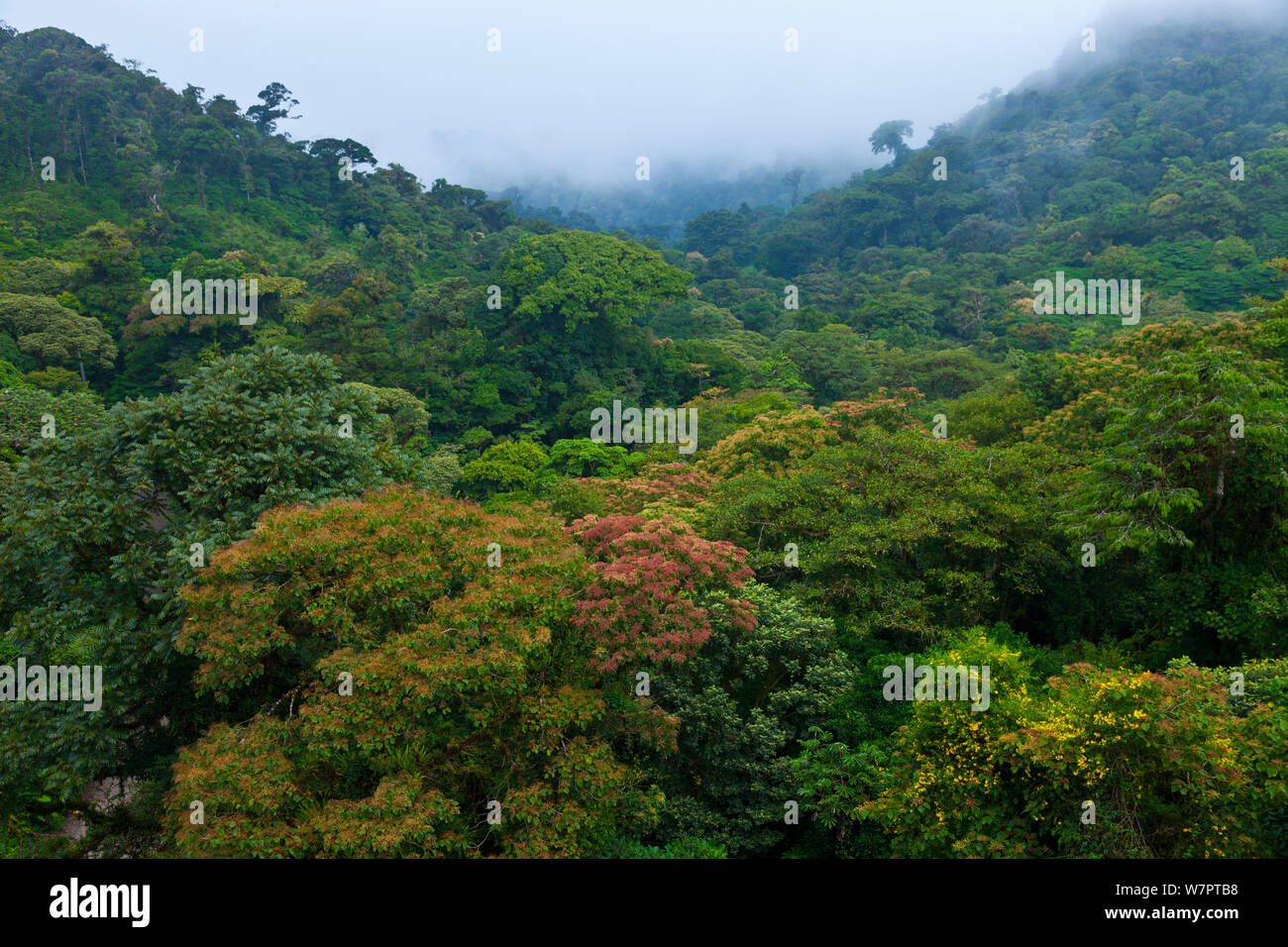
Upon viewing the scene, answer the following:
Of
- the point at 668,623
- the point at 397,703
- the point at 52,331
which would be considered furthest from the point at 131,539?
the point at 52,331

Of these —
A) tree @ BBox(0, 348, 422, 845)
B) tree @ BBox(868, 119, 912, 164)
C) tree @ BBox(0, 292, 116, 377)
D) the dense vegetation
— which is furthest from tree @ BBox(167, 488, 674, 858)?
tree @ BBox(868, 119, 912, 164)

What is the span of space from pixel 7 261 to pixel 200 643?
104ft

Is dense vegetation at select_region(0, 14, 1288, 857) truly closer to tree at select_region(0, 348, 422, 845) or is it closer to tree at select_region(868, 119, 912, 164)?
tree at select_region(0, 348, 422, 845)

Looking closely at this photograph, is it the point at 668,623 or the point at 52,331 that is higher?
the point at 52,331

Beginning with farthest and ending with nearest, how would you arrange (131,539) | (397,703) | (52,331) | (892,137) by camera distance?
(892,137) → (52,331) → (131,539) → (397,703)

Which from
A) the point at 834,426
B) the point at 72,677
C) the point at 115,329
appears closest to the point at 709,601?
the point at 72,677

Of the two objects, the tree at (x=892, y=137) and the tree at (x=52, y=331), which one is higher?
the tree at (x=892, y=137)

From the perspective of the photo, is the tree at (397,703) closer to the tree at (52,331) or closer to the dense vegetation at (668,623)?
the dense vegetation at (668,623)

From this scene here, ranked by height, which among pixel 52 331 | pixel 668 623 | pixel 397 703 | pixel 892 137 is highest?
pixel 892 137

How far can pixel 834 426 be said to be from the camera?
17844 millimetres

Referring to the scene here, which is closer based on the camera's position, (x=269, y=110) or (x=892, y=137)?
(x=269, y=110)

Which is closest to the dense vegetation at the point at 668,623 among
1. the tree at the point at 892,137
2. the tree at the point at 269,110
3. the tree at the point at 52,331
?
the tree at the point at 52,331

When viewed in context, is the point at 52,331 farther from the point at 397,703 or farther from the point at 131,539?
the point at 397,703
